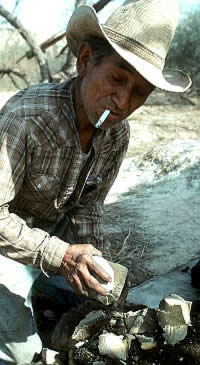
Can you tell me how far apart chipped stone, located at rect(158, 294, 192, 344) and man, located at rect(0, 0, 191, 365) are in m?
0.34

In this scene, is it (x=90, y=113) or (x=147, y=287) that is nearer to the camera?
(x=90, y=113)

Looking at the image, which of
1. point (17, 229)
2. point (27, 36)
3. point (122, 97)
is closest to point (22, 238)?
point (17, 229)

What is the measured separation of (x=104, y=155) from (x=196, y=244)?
71.7 inches

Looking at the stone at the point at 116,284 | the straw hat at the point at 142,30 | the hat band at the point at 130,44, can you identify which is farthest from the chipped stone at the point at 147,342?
the hat band at the point at 130,44

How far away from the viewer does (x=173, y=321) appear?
1.92 metres

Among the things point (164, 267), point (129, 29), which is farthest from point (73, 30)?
point (164, 267)

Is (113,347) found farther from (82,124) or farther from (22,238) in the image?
(82,124)

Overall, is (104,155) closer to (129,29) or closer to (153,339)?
(129,29)

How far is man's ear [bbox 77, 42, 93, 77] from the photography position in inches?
73.8

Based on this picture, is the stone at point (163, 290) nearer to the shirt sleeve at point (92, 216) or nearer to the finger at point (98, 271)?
the shirt sleeve at point (92, 216)

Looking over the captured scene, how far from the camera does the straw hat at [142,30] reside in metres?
1.74

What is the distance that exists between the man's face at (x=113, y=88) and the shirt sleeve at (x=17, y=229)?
325 millimetres

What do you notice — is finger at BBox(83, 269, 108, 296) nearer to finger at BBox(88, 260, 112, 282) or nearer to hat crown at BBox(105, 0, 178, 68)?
finger at BBox(88, 260, 112, 282)

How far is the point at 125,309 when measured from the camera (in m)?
2.34
